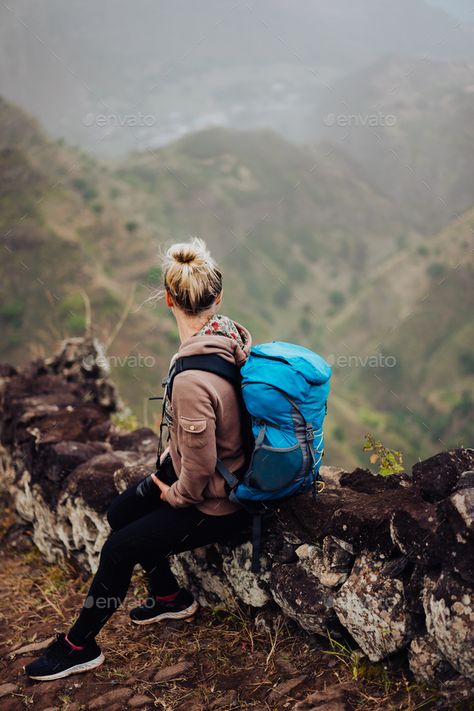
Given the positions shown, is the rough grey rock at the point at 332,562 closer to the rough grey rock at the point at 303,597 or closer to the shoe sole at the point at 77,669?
the rough grey rock at the point at 303,597

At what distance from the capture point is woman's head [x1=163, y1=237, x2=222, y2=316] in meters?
2.77

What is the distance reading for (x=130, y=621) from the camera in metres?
3.47

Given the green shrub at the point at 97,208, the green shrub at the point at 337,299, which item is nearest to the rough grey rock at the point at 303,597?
the green shrub at the point at 97,208

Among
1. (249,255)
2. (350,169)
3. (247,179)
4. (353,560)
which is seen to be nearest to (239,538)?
(353,560)

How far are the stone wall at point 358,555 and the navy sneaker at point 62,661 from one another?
64 centimetres

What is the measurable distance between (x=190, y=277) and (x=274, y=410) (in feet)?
2.10

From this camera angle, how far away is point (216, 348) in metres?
2.79

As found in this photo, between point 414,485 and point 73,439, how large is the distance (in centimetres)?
298

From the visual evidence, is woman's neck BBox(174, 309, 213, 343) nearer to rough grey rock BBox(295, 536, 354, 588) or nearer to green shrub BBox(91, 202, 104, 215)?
rough grey rock BBox(295, 536, 354, 588)

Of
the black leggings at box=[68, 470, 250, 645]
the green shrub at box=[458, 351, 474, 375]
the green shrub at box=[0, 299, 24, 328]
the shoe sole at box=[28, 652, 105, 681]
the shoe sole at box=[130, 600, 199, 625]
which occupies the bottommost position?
the green shrub at box=[0, 299, 24, 328]

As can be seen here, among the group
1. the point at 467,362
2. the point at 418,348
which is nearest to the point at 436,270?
the point at 418,348

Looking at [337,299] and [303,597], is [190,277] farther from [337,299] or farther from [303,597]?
[337,299]

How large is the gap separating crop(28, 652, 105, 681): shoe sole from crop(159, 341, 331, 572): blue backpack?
3.29 ft
